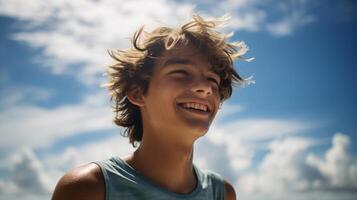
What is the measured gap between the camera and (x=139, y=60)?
5129mm

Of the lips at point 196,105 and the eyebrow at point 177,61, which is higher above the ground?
the eyebrow at point 177,61

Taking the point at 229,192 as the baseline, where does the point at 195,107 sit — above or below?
above

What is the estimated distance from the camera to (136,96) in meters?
4.95

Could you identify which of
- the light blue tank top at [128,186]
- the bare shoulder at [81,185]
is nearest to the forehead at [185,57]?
the light blue tank top at [128,186]

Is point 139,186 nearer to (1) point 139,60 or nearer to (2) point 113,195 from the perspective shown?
(2) point 113,195

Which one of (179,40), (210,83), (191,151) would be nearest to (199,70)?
(210,83)

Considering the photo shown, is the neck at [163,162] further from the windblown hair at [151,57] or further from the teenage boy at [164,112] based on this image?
the windblown hair at [151,57]

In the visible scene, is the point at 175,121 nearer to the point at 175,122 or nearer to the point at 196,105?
the point at 175,122

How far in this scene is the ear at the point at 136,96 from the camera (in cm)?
485

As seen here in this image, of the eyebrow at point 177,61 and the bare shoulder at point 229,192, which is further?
the bare shoulder at point 229,192

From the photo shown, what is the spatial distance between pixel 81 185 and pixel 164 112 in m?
1.20

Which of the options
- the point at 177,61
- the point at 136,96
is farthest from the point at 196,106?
the point at 136,96

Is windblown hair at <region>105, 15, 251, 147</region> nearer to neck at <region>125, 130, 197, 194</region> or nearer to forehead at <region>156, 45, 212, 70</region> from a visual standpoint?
forehead at <region>156, 45, 212, 70</region>

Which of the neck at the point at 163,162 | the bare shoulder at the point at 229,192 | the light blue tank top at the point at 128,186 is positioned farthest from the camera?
the bare shoulder at the point at 229,192
